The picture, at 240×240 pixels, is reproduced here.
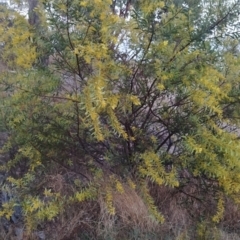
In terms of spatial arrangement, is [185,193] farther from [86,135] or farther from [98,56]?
[98,56]

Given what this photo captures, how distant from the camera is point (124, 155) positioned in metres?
3.78

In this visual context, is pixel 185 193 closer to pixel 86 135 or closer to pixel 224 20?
pixel 86 135

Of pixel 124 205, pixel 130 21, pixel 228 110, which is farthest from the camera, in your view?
pixel 228 110

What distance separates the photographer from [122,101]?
3.33 metres

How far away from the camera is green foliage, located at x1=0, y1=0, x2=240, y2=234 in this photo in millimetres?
3129

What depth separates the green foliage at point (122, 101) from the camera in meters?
3.13

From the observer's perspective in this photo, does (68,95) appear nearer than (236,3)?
No

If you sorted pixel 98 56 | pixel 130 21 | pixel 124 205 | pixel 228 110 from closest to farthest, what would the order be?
1. pixel 98 56
2. pixel 130 21
3. pixel 124 205
4. pixel 228 110

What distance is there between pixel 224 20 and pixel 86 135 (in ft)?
5.01

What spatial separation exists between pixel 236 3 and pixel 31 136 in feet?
6.47

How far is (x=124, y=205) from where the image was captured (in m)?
3.60

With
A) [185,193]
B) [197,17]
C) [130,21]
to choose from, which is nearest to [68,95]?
[130,21]

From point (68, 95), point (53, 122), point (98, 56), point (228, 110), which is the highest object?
point (228, 110)

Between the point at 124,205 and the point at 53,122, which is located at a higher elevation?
the point at 53,122
